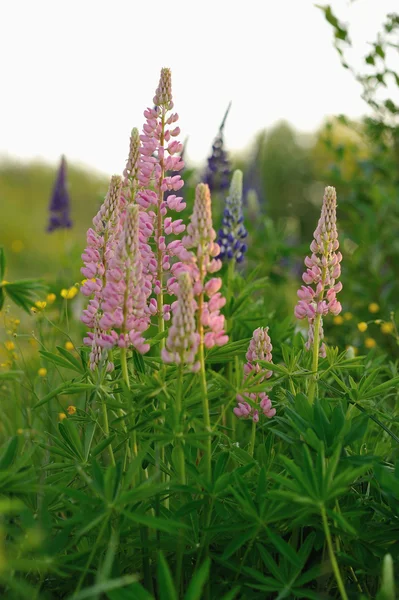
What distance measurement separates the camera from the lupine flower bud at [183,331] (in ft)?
5.13

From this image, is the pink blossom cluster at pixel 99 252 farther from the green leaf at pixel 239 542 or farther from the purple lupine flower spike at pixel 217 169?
the purple lupine flower spike at pixel 217 169

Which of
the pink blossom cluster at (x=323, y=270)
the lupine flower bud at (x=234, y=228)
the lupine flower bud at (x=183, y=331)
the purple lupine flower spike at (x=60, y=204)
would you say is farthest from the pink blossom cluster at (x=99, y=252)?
the purple lupine flower spike at (x=60, y=204)

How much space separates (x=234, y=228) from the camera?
12.7 ft

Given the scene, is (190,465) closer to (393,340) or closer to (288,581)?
(288,581)

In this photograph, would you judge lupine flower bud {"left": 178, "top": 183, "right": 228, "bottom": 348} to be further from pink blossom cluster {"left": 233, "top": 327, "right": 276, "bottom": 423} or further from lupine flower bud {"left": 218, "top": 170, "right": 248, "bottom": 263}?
lupine flower bud {"left": 218, "top": 170, "right": 248, "bottom": 263}

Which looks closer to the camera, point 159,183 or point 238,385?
point 238,385

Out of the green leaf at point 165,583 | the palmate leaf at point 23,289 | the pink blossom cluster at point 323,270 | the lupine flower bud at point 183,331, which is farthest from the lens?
the pink blossom cluster at point 323,270

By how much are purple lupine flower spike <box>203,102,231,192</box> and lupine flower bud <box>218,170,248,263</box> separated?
897 mm

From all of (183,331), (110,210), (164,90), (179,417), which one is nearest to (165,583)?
(179,417)

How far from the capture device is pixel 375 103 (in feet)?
14.4

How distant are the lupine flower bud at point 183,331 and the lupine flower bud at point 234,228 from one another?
213 cm

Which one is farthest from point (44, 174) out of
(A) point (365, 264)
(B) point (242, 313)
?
(B) point (242, 313)

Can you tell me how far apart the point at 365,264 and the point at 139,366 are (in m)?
3.28

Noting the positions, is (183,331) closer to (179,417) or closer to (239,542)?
(179,417)
